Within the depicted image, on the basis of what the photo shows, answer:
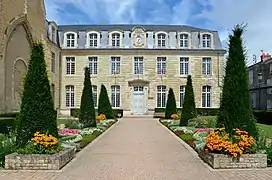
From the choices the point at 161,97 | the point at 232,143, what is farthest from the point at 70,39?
the point at 232,143

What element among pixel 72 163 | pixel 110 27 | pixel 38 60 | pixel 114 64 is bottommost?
pixel 72 163

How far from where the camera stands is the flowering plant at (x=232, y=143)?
29.7ft

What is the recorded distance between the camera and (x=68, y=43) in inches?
1646

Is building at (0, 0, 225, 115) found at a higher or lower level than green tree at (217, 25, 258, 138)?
higher

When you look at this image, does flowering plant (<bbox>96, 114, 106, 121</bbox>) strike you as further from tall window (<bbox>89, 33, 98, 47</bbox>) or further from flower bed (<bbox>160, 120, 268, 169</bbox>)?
flower bed (<bbox>160, 120, 268, 169</bbox>)

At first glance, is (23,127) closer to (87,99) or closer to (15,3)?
(87,99)

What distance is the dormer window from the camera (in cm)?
4170

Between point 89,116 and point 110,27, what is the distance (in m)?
25.2

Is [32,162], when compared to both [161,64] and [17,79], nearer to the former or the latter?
[17,79]

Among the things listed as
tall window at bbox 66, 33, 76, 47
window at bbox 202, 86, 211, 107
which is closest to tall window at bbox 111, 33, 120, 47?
tall window at bbox 66, 33, 76, 47

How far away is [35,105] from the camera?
10320 millimetres

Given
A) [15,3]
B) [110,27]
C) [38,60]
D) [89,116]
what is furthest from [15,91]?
[110,27]

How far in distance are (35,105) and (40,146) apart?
141 cm

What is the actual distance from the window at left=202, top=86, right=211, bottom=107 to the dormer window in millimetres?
14180
